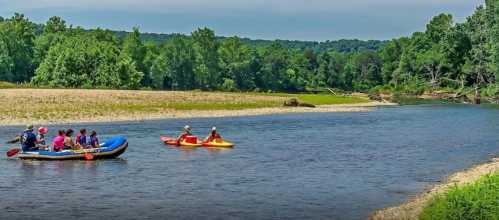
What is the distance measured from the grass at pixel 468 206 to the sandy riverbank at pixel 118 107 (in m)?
48.9

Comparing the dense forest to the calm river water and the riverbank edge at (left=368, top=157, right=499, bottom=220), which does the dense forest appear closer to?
the calm river water

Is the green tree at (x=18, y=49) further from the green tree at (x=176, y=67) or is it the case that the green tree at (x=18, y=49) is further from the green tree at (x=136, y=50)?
the green tree at (x=176, y=67)

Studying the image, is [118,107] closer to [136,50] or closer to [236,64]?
[136,50]

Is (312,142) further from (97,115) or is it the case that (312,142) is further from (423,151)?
Answer: (97,115)

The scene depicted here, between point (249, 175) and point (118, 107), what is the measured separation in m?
46.9

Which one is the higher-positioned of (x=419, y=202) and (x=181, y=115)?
(x=419, y=202)

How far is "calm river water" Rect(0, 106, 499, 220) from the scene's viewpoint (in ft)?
85.2

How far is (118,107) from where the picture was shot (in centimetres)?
7938

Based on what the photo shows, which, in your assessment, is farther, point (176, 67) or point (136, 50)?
point (176, 67)

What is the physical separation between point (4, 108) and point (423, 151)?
139ft

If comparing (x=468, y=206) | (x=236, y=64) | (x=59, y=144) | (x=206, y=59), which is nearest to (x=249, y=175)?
(x=59, y=144)

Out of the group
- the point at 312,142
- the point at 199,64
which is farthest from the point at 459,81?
the point at 312,142

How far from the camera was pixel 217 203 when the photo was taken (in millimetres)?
27109

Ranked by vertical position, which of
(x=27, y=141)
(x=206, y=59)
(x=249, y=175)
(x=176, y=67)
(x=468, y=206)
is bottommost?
(x=249, y=175)
